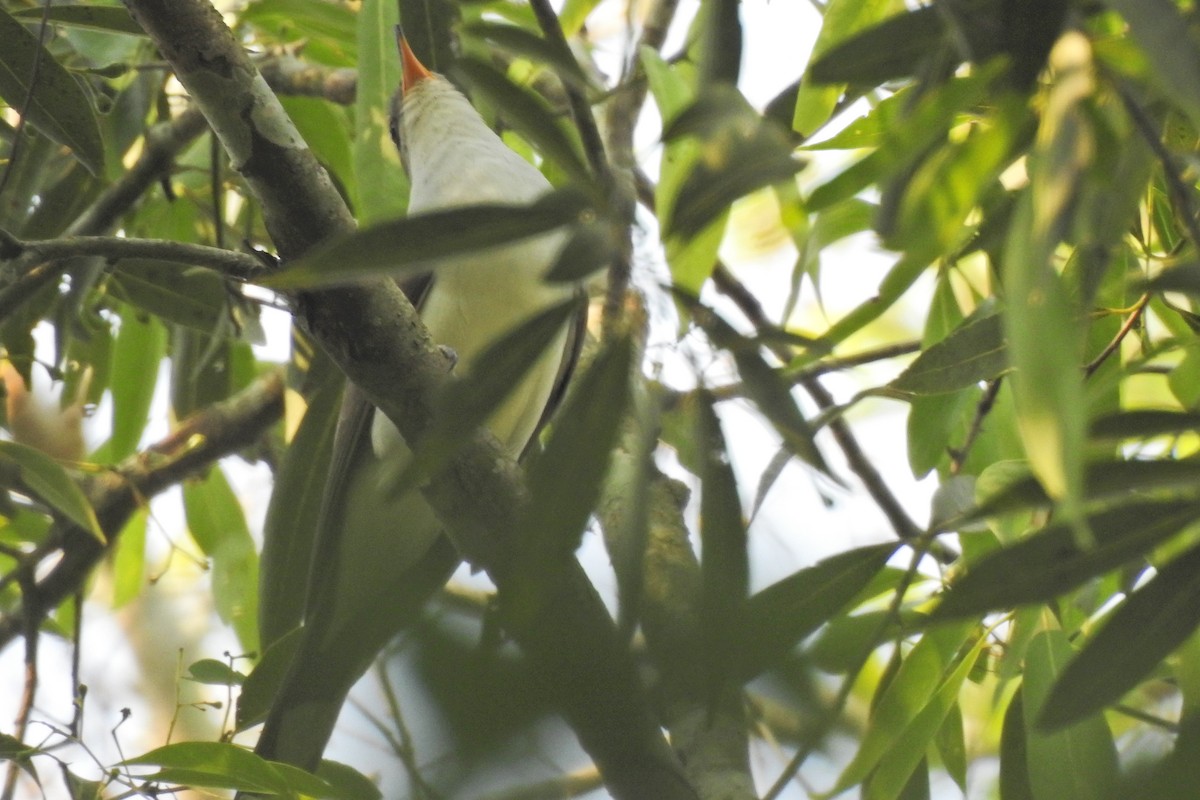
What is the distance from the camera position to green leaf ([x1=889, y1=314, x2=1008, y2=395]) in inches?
46.7

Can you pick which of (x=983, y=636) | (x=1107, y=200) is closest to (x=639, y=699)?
(x=1107, y=200)

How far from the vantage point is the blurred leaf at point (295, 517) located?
1.89m

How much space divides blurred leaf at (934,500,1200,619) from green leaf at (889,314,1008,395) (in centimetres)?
42

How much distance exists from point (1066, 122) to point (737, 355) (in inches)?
9.7

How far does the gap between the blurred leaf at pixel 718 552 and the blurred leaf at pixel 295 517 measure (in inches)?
48.4

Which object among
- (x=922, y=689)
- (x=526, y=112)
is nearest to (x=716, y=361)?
(x=526, y=112)

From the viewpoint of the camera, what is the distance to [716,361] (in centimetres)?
84

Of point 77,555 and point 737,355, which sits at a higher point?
point 77,555

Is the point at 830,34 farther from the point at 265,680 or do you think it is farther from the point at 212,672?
the point at 212,672

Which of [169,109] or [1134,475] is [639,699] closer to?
[1134,475]

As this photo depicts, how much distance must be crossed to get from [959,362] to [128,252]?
82 cm

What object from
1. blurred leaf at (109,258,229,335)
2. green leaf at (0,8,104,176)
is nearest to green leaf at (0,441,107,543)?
green leaf at (0,8,104,176)

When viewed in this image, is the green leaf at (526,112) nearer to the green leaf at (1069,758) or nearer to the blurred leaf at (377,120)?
the green leaf at (1069,758)

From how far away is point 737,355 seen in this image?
0.74 metres
